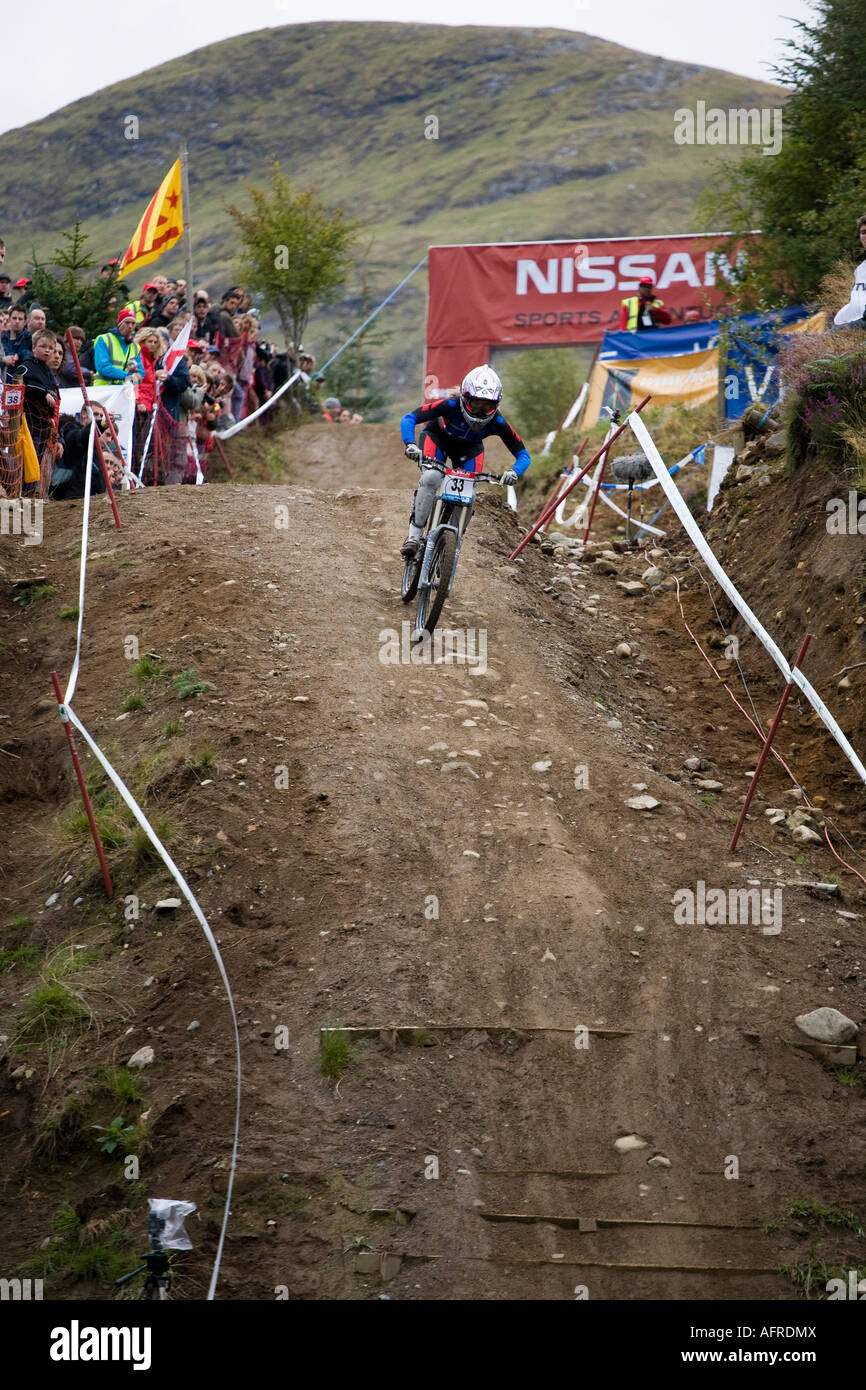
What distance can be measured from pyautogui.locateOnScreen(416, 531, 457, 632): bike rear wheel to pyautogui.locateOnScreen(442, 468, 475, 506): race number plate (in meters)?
0.28

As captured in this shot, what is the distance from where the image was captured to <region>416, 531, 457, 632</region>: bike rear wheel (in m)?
9.11

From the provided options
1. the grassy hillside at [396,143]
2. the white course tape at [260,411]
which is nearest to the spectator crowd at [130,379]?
the white course tape at [260,411]

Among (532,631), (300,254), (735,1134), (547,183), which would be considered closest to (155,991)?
(735,1134)

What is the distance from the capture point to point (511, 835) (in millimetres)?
7207

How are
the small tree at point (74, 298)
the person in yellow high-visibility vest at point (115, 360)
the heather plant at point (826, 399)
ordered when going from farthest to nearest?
the small tree at point (74, 298), the person in yellow high-visibility vest at point (115, 360), the heather plant at point (826, 399)

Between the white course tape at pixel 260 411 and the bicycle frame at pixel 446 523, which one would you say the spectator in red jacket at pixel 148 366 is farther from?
the bicycle frame at pixel 446 523

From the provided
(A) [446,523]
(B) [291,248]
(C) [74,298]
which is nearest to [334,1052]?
(A) [446,523]

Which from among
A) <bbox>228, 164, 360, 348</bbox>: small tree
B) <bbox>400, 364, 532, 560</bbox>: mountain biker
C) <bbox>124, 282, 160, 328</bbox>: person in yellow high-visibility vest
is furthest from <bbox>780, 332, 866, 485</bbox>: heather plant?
<bbox>228, 164, 360, 348</bbox>: small tree

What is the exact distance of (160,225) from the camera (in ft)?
52.2

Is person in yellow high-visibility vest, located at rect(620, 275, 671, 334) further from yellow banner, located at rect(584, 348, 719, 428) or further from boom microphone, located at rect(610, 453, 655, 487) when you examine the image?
boom microphone, located at rect(610, 453, 655, 487)

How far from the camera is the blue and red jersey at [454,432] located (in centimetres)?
952

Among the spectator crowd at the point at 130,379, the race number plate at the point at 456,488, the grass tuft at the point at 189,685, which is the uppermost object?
the spectator crowd at the point at 130,379

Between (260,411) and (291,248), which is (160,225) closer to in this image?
(260,411)

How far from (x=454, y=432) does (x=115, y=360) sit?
16.0 ft
